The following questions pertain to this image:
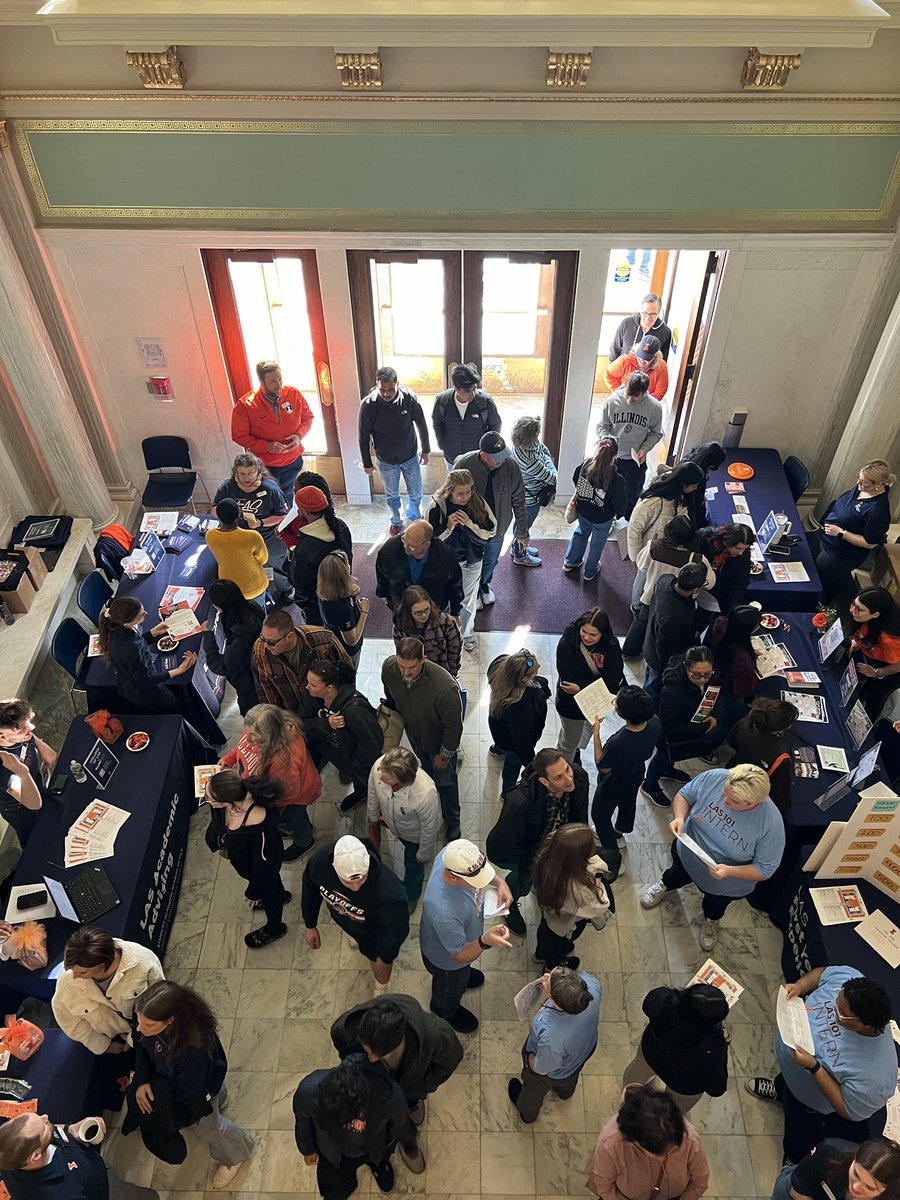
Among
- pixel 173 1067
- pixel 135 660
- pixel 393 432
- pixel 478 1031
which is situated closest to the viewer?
pixel 173 1067

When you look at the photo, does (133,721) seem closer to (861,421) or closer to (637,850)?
(637,850)

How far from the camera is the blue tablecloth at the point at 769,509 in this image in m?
6.46

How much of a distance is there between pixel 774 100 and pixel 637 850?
5475mm

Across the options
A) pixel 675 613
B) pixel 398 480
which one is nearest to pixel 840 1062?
pixel 675 613

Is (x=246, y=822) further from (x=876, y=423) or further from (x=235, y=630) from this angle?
(x=876, y=423)

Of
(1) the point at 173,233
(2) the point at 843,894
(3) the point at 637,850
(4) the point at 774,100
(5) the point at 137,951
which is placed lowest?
(3) the point at 637,850

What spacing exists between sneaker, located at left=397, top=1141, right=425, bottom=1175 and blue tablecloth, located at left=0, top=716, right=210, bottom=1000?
178 centimetres

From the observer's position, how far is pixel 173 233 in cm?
671

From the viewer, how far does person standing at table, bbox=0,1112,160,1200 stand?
307cm

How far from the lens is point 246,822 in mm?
4191

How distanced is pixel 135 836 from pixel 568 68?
229 inches

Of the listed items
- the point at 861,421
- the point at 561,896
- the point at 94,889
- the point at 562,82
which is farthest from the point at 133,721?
the point at 861,421

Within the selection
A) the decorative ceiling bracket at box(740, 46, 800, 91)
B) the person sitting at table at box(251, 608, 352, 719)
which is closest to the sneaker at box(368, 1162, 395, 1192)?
Answer: the person sitting at table at box(251, 608, 352, 719)

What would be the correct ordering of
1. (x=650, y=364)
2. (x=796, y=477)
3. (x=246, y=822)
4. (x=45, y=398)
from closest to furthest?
(x=246, y=822), (x=45, y=398), (x=796, y=477), (x=650, y=364)
